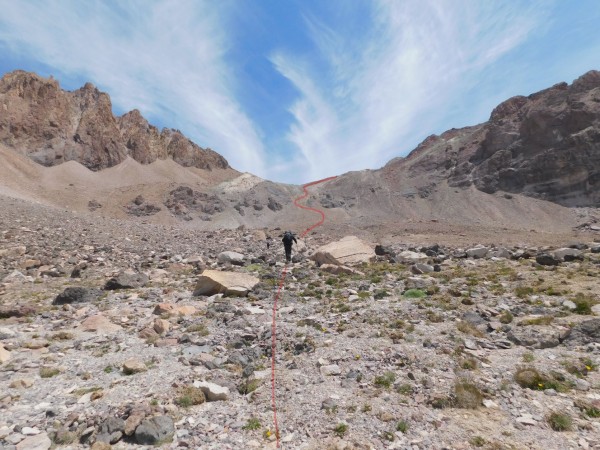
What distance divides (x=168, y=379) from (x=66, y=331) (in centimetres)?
567

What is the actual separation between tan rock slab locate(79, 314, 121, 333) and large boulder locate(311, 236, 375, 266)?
1385 cm

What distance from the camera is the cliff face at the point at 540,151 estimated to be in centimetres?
10175

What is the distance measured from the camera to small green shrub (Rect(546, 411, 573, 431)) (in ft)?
21.4

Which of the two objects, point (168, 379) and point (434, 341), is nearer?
point (168, 379)

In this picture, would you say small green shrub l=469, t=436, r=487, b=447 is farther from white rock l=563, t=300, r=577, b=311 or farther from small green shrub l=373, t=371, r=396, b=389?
white rock l=563, t=300, r=577, b=311

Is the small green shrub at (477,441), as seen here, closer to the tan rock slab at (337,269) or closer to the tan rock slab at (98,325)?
the tan rock slab at (98,325)

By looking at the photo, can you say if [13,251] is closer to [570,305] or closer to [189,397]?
[189,397]

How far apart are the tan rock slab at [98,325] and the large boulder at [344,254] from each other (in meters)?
13.9

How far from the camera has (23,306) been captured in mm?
13766

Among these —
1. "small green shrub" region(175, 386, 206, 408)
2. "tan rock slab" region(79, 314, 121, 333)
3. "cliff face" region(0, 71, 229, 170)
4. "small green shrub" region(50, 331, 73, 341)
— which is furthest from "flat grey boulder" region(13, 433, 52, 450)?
"cliff face" region(0, 71, 229, 170)

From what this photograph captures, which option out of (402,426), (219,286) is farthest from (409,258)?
(402,426)

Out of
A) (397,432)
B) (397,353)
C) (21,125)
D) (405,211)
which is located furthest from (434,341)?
(21,125)

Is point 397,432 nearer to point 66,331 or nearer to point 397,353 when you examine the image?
point 397,353

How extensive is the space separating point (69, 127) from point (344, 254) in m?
145
